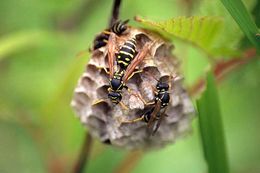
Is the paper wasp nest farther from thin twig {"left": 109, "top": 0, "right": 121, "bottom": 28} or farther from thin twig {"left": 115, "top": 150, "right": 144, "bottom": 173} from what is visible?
thin twig {"left": 115, "top": 150, "right": 144, "bottom": 173}

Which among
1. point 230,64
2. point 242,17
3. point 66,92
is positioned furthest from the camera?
point 66,92

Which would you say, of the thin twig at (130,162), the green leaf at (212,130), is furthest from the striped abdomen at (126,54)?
the thin twig at (130,162)

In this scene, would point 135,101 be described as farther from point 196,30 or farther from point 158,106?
point 196,30

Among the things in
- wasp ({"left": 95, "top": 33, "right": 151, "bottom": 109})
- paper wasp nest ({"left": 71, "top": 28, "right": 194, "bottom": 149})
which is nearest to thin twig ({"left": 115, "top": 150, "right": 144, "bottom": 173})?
paper wasp nest ({"left": 71, "top": 28, "right": 194, "bottom": 149})

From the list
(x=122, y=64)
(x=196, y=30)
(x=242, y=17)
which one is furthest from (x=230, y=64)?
(x=122, y=64)

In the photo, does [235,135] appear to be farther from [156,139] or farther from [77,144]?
[156,139]

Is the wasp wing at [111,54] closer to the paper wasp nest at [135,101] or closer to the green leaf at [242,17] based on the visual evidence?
the paper wasp nest at [135,101]
